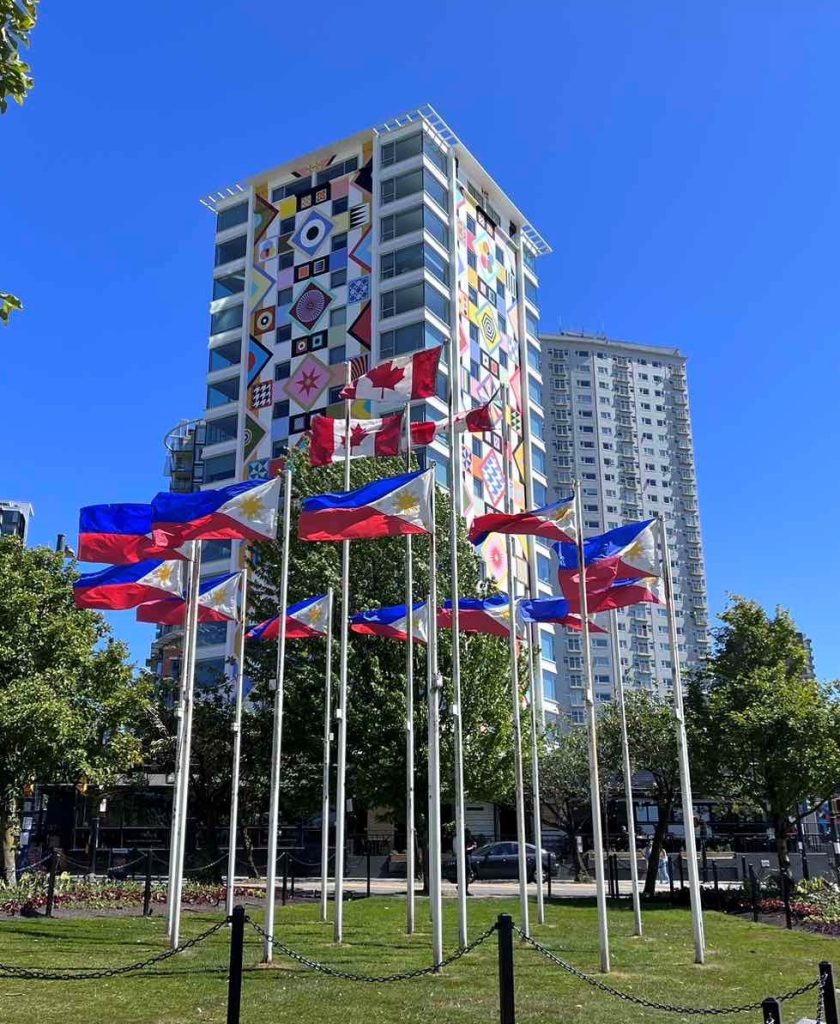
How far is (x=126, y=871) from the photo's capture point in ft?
98.4

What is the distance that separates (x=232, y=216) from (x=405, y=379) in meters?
54.4

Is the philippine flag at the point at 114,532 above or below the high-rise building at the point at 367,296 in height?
below

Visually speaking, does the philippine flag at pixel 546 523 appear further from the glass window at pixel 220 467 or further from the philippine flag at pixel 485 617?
the glass window at pixel 220 467

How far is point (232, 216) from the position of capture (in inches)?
2662

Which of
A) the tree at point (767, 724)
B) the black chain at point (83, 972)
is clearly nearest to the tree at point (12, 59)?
the black chain at point (83, 972)

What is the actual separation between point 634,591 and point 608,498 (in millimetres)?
119152

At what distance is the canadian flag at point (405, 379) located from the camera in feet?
58.3

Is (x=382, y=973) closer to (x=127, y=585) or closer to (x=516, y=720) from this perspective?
(x=516, y=720)

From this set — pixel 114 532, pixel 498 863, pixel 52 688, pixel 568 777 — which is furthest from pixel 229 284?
pixel 114 532

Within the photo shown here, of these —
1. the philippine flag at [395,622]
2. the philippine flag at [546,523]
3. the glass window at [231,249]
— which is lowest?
the philippine flag at [395,622]

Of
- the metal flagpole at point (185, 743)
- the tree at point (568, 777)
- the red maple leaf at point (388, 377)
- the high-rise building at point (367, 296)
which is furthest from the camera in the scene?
the high-rise building at point (367, 296)

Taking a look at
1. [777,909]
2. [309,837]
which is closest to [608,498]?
[309,837]

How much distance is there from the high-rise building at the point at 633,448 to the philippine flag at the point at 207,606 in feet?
358

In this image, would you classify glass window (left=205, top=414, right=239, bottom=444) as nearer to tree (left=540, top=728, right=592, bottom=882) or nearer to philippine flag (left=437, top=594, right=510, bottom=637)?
tree (left=540, top=728, right=592, bottom=882)
